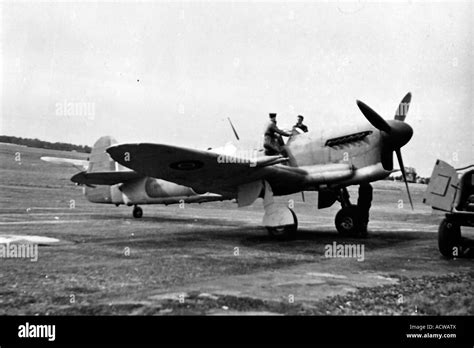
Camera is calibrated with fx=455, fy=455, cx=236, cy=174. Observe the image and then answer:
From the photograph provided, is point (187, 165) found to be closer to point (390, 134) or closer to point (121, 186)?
point (390, 134)

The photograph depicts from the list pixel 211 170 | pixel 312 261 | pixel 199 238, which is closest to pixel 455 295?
pixel 312 261

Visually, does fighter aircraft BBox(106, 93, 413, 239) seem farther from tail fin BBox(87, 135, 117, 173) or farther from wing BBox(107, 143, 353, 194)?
tail fin BBox(87, 135, 117, 173)

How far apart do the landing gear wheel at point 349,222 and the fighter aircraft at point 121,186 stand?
3389 millimetres

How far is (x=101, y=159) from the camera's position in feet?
46.1

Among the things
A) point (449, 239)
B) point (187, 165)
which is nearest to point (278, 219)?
point (187, 165)

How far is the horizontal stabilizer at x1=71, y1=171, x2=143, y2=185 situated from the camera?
12668 mm

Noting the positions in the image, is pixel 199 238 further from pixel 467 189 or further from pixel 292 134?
pixel 467 189

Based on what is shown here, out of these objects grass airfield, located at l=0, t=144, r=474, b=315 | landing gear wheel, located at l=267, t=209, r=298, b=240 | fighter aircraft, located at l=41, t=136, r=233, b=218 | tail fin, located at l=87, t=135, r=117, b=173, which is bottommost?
grass airfield, located at l=0, t=144, r=474, b=315

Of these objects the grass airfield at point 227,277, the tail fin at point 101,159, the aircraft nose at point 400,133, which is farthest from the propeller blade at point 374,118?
the tail fin at point 101,159

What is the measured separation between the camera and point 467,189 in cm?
631

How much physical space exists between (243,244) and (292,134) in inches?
114

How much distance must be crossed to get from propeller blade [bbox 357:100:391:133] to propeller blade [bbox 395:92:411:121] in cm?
67

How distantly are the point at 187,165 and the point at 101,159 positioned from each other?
23.5 ft

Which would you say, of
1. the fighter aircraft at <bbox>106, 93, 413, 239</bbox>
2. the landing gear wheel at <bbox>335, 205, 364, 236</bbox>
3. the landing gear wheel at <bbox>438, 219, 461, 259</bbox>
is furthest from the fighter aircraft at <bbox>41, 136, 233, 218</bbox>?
the landing gear wheel at <bbox>438, 219, 461, 259</bbox>
